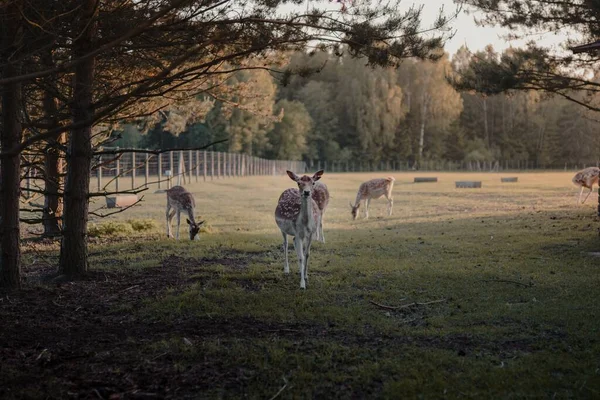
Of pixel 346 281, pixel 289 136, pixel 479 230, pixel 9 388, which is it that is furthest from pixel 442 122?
pixel 9 388

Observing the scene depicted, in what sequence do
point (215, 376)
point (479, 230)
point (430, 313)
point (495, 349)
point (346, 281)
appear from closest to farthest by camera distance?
point (215, 376) → point (495, 349) → point (430, 313) → point (346, 281) → point (479, 230)

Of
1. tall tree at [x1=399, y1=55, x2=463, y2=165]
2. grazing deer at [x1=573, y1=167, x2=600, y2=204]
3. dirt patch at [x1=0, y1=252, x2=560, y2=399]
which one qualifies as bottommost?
dirt patch at [x1=0, y1=252, x2=560, y2=399]

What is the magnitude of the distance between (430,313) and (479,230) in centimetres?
840

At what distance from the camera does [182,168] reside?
128 feet

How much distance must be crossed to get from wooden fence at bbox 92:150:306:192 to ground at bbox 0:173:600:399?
22035 mm

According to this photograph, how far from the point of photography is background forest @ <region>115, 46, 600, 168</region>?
245 feet

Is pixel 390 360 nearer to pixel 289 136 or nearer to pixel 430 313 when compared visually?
pixel 430 313

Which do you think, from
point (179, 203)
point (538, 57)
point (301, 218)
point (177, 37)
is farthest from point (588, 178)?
point (177, 37)

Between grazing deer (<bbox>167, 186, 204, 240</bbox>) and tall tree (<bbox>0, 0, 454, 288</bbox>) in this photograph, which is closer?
tall tree (<bbox>0, 0, 454, 288</bbox>)

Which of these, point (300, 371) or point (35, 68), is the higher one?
point (35, 68)

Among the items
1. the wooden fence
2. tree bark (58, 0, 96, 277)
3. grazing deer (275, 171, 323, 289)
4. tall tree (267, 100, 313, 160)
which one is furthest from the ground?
tall tree (267, 100, 313, 160)

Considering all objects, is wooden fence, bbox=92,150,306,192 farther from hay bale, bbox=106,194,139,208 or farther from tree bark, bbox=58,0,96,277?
tree bark, bbox=58,0,96,277

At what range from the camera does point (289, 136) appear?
73625 millimetres

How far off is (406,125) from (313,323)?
254ft
